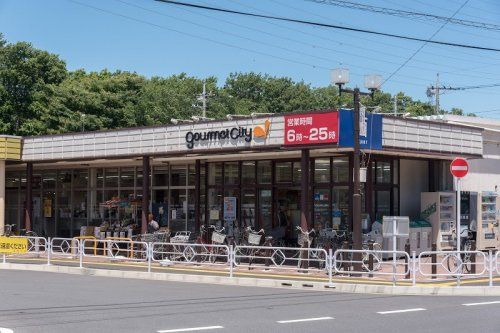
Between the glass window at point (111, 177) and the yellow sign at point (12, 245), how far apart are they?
7477mm

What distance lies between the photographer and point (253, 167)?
93.5 ft

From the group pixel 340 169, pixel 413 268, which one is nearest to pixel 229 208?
pixel 340 169

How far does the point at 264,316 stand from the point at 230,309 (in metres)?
1.24

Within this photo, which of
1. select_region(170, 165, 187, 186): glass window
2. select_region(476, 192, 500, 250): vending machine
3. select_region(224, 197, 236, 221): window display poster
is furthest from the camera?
select_region(170, 165, 187, 186): glass window

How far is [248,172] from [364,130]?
8.07 meters

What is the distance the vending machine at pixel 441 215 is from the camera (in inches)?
1052

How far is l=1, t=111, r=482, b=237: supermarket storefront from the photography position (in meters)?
23.3

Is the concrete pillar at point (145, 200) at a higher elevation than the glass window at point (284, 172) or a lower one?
lower

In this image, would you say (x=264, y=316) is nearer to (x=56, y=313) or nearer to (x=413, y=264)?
(x=56, y=313)

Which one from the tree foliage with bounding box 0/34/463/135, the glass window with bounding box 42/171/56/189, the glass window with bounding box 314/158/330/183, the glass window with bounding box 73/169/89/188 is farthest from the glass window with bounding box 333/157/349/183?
the tree foliage with bounding box 0/34/463/135

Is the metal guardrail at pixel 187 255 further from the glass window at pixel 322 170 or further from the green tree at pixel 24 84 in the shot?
the green tree at pixel 24 84

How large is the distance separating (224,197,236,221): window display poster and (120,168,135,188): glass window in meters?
6.12

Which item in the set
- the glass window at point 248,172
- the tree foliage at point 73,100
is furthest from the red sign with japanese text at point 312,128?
the tree foliage at point 73,100

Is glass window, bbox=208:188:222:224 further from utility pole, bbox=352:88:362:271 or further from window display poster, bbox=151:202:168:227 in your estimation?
utility pole, bbox=352:88:362:271
